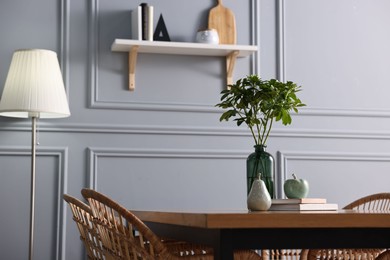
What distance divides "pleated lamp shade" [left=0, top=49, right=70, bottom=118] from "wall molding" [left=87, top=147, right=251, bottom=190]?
1.05 feet

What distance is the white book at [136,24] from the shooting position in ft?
11.0

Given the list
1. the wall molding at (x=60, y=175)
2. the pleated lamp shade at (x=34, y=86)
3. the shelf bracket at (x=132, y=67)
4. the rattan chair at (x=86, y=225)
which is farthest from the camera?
the shelf bracket at (x=132, y=67)

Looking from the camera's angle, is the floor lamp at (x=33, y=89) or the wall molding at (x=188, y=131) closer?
the floor lamp at (x=33, y=89)

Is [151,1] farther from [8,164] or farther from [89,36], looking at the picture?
[8,164]

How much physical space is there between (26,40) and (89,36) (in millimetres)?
300

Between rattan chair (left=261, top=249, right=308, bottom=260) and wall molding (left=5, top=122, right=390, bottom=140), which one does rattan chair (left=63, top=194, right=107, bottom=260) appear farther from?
wall molding (left=5, top=122, right=390, bottom=140)

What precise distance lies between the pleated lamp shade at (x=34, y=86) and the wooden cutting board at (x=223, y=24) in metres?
0.86

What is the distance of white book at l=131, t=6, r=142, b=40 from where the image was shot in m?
3.36

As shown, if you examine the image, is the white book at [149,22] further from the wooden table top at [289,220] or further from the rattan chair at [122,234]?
the wooden table top at [289,220]

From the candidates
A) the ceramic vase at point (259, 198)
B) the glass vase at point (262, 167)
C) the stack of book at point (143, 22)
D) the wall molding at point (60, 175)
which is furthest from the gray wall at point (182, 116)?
the ceramic vase at point (259, 198)

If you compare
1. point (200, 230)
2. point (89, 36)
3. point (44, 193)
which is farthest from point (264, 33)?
point (200, 230)

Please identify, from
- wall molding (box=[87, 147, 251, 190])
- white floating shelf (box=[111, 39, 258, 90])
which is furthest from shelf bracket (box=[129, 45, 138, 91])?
wall molding (box=[87, 147, 251, 190])

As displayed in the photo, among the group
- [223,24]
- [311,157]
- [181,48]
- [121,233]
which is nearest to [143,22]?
[181,48]

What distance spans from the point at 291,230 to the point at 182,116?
2.07 m
